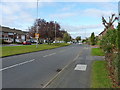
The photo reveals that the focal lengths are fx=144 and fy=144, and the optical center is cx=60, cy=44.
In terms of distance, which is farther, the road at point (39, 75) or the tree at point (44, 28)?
the tree at point (44, 28)

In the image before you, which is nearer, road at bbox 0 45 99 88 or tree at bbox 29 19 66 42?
road at bbox 0 45 99 88

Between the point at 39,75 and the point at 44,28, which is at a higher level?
the point at 44,28

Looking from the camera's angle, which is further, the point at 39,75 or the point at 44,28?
the point at 44,28

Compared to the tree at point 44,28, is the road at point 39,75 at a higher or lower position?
lower

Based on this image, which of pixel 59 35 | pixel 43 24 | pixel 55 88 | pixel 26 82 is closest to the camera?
pixel 55 88

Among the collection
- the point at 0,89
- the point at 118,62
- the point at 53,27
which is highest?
the point at 53,27

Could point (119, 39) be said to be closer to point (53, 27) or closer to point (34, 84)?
point (34, 84)

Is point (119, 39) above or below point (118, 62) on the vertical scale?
above

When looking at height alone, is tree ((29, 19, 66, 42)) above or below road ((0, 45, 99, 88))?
above

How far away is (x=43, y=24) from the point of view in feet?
158

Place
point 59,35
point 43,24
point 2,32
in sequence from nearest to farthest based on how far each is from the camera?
point 43,24
point 59,35
point 2,32

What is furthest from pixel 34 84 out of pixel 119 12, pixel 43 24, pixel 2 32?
pixel 2 32

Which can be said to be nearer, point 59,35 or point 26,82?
point 26,82

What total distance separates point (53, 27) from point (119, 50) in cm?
4487
